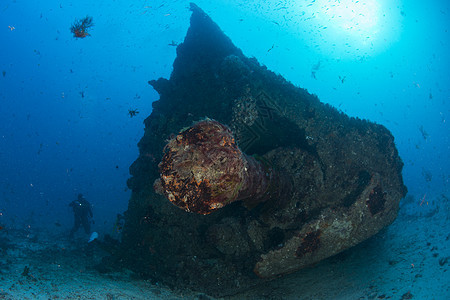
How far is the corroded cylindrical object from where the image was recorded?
2.62m

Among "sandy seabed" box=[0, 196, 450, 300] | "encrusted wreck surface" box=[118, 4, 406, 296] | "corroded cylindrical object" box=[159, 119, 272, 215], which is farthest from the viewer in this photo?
"encrusted wreck surface" box=[118, 4, 406, 296]

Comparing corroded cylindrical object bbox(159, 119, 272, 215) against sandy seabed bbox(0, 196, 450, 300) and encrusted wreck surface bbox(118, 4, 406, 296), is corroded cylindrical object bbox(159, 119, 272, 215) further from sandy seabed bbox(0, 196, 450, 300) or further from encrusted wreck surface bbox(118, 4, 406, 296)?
sandy seabed bbox(0, 196, 450, 300)

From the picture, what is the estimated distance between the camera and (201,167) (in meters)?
2.61

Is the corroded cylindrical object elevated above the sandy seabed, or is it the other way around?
the corroded cylindrical object

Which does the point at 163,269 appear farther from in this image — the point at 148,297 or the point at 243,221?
the point at 243,221

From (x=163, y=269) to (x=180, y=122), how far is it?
387 cm

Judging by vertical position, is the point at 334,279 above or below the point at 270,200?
below

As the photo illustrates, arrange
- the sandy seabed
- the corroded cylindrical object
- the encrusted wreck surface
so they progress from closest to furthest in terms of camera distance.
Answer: the corroded cylindrical object
the sandy seabed
the encrusted wreck surface

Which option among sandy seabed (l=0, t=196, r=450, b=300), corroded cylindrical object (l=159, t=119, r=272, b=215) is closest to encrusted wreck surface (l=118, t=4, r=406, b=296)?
sandy seabed (l=0, t=196, r=450, b=300)

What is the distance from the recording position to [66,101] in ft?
390

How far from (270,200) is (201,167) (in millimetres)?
2813

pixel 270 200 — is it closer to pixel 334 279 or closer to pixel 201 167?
pixel 334 279

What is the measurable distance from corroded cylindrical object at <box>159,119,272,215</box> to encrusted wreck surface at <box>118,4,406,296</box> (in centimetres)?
197

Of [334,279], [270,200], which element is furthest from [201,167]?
[334,279]
